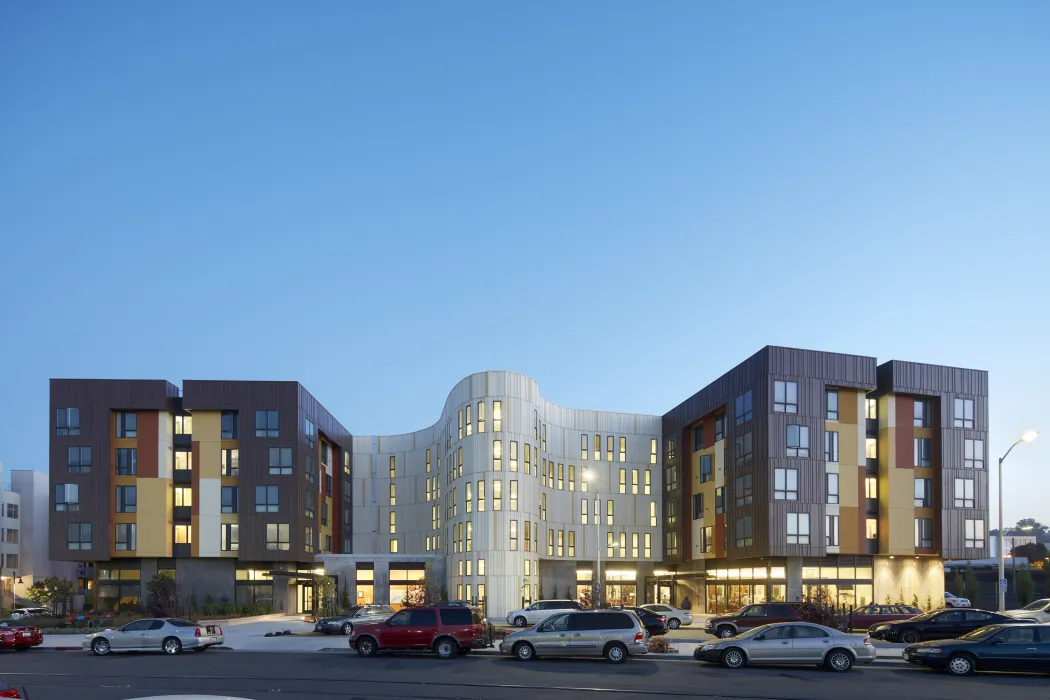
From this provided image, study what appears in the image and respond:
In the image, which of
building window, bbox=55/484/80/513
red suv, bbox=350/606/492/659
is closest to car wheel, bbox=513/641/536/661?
red suv, bbox=350/606/492/659

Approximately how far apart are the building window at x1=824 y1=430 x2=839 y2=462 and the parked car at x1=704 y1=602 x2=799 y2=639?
83.6 ft

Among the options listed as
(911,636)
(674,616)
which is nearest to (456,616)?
(674,616)

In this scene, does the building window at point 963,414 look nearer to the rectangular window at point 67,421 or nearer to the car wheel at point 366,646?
the car wheel at point 366,646

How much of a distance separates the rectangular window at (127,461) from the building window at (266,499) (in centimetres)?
918

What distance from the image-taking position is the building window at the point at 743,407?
64.4m

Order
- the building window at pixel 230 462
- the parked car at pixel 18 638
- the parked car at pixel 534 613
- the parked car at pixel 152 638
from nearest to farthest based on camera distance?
the parked car at pixel 152 638
the parked car at pixel 18 638
the parked car at pixel 534 613
the building window at pixel 230 462

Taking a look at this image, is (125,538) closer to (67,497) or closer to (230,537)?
(67,497)

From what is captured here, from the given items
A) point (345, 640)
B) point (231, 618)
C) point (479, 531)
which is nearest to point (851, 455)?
point (479, 531)

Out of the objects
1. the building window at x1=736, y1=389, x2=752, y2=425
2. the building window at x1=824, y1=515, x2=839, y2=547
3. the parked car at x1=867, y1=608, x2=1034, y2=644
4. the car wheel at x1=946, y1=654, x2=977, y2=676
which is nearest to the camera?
the car wheel at x1=946, y1=654, x2=977, y2=676

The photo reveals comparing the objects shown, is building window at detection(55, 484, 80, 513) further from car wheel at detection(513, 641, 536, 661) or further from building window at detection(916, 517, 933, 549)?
building window at detection(916, 517, 933, 549)

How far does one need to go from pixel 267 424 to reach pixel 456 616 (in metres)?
43.1

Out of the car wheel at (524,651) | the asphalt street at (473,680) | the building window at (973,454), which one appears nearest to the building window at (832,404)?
the building window at (973,454)

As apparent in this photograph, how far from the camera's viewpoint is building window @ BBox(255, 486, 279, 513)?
71.2m

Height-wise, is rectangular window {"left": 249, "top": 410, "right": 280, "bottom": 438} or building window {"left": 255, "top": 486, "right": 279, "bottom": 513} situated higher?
rectangular window {"left": 249, "top": 410, "right": 280, "bottom": 438}
